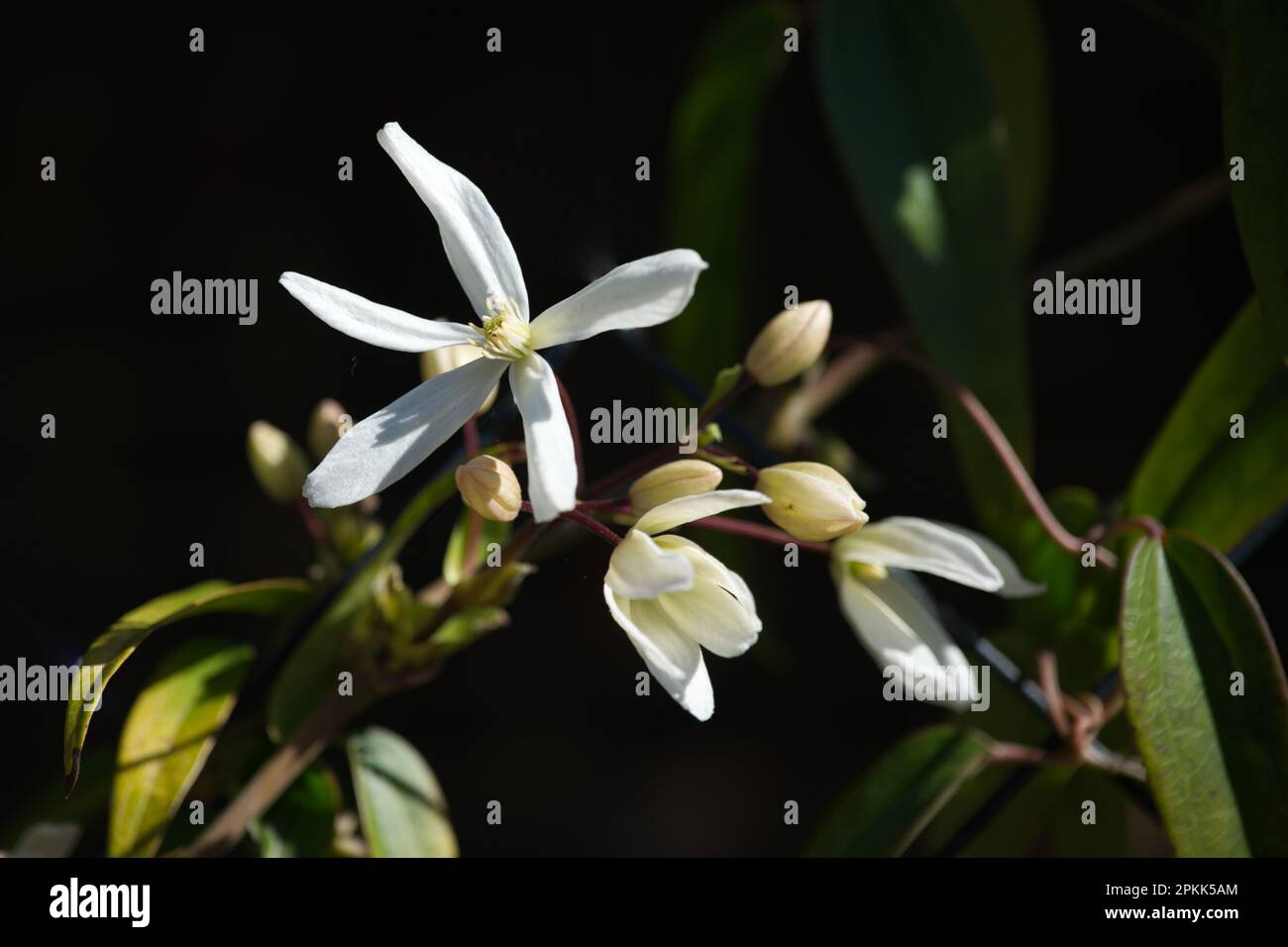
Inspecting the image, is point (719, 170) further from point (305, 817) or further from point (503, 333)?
point (305, 817)

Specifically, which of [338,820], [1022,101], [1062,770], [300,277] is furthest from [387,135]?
[1022,101]

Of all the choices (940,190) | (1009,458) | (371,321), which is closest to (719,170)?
(940,190)

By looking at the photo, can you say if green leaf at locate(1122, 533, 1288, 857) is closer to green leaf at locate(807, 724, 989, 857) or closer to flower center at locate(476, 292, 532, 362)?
green leaf at locate(807, 724, 989, 857)

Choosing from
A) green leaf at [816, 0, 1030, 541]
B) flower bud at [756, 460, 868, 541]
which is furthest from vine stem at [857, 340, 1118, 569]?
flower bud at [756, 460, 868, 541]

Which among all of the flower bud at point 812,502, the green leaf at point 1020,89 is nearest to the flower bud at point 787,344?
the flower bud at point 812,502

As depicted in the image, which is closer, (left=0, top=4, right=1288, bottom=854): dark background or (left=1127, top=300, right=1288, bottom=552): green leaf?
(left=1127, top=300, right=1288, bottom=552): green leaf

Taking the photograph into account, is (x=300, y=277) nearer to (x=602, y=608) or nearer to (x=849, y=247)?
(x=602, y=608)
